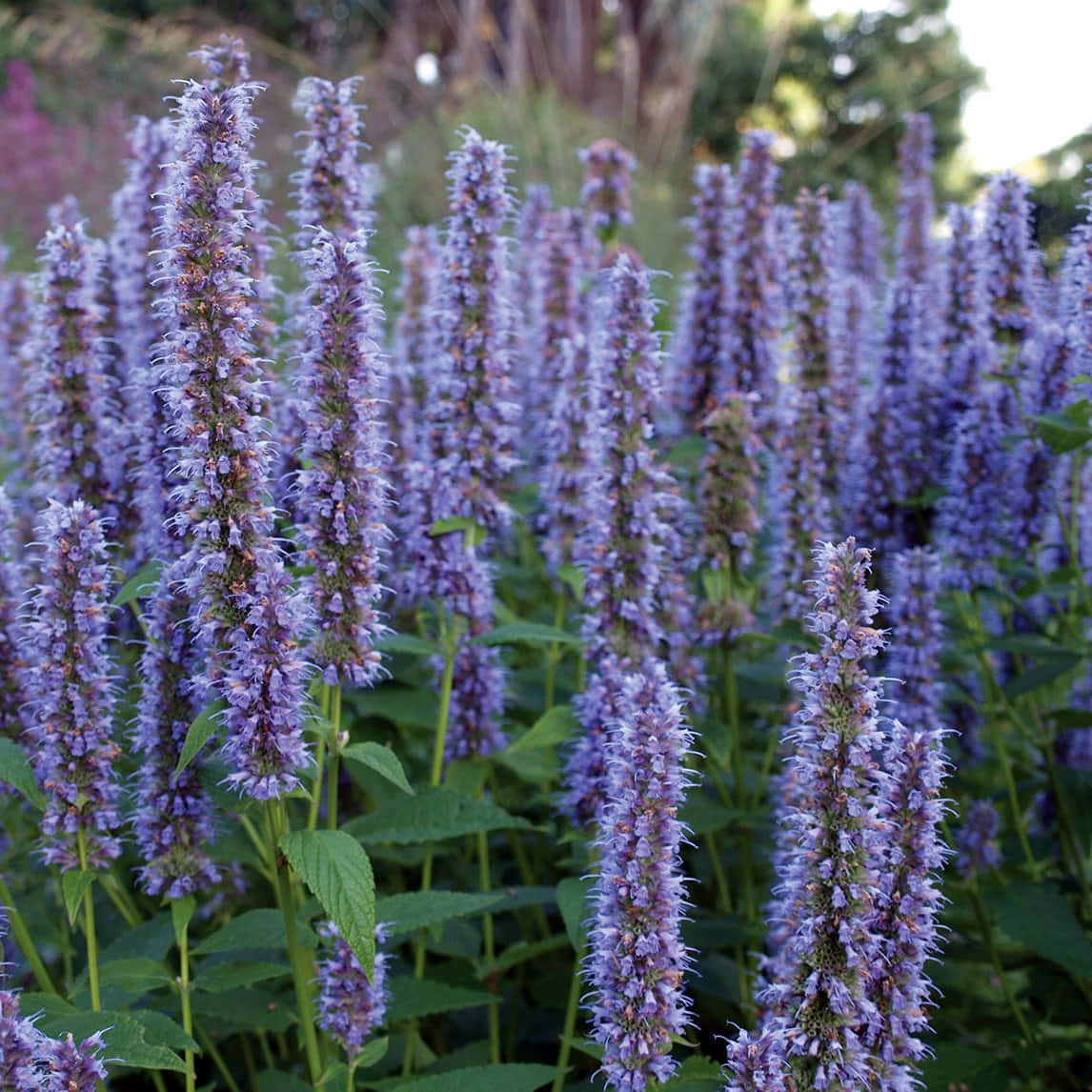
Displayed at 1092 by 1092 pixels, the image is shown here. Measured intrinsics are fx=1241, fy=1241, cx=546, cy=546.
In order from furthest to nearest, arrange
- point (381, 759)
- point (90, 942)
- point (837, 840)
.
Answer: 1. point (90, 942)
2. point (381, 759)
3. point (837, 840)

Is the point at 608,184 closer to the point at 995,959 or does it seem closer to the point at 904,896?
the point at 995,959

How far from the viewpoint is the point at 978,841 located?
387cm

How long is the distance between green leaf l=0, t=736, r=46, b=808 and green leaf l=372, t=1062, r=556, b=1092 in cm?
104

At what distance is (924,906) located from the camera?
7.88 ft

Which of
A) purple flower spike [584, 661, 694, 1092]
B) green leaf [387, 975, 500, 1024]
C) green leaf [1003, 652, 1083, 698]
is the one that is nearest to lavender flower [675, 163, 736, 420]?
green leaf [1003, 652, 1083, 698]

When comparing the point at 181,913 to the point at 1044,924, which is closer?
the point at 181,913

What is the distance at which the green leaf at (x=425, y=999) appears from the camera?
307cm

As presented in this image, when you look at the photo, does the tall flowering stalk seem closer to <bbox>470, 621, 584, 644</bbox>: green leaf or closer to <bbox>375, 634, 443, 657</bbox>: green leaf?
<bbox>375, 634, 443, 657</bbox>: green leaf

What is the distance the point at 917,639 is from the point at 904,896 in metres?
1.60

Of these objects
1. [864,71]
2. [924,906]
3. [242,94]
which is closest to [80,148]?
[242,94]

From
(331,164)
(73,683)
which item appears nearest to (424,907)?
(73,683)

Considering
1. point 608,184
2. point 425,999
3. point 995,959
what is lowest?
point 995,959

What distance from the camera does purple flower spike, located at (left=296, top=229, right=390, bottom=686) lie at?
105 inches

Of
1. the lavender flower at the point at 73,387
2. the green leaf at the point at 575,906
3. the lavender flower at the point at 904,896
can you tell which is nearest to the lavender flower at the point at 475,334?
the lavender flower at the point at 73,387
